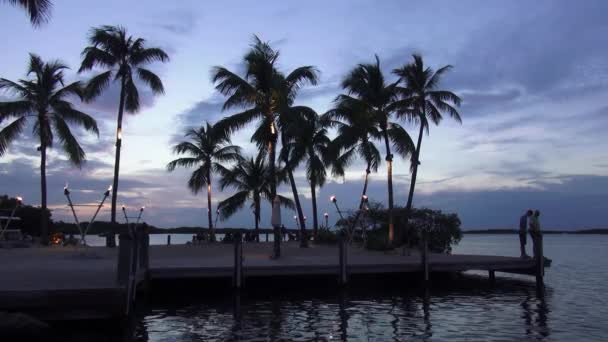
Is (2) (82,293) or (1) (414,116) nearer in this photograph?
(2) (82,293)

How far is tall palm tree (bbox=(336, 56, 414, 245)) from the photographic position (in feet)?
110

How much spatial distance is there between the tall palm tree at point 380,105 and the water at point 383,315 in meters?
11.0

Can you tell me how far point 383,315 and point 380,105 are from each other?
18609mm

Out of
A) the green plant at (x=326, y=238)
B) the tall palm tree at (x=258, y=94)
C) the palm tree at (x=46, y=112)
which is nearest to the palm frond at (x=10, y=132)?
the palm tree at (x=46, y=112)

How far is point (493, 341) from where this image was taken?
13758 mm

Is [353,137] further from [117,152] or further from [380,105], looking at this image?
[117,152]

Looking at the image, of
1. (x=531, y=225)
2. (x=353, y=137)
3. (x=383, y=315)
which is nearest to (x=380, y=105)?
(x=353, y=137)

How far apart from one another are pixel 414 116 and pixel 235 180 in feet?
→ 70.9

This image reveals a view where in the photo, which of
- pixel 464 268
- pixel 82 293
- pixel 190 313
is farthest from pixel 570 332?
pixel 82 293

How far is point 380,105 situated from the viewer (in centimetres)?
3397

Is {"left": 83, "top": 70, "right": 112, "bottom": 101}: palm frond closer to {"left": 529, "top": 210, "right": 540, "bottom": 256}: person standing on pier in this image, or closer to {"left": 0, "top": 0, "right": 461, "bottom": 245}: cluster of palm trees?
{"left": 0, "top": 0, "right": 461, "bottom": 245}: cluster of palm trees

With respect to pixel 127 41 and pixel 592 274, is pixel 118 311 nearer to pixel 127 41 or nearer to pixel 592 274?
pixel 127 41

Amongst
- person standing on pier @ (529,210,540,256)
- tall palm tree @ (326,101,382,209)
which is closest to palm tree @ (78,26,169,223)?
tall palm tree @ (326,101,382,209)

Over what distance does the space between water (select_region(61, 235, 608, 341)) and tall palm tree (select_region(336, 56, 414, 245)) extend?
36.2 ft
